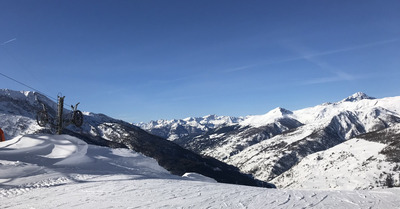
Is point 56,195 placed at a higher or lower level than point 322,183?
higher

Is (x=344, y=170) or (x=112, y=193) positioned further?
(x=344, y=170)

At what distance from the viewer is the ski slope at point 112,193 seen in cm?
1323

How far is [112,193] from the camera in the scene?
15008 mm

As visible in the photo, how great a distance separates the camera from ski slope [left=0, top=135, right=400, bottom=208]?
13.2 metres

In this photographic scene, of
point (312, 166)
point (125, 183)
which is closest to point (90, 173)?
point (125, 183)

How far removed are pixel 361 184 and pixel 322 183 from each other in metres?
23.2

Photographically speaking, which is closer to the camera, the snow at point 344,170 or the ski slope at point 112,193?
the ski slope at point 112,193

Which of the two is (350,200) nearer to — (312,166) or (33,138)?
(33,138)

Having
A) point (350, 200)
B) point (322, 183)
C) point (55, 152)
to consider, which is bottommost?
point (322, 183)

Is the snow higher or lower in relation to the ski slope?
lower

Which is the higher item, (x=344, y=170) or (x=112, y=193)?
(x=112, y=193)

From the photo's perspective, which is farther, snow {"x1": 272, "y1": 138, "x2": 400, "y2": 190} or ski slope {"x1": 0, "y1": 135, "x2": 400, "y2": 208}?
snow {"x1": 272, "y1": 138, "x2": 400, "y2": 190}

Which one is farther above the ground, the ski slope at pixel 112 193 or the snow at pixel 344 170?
the ski slope at pixel 112 193

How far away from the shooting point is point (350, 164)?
155625 millimetres
